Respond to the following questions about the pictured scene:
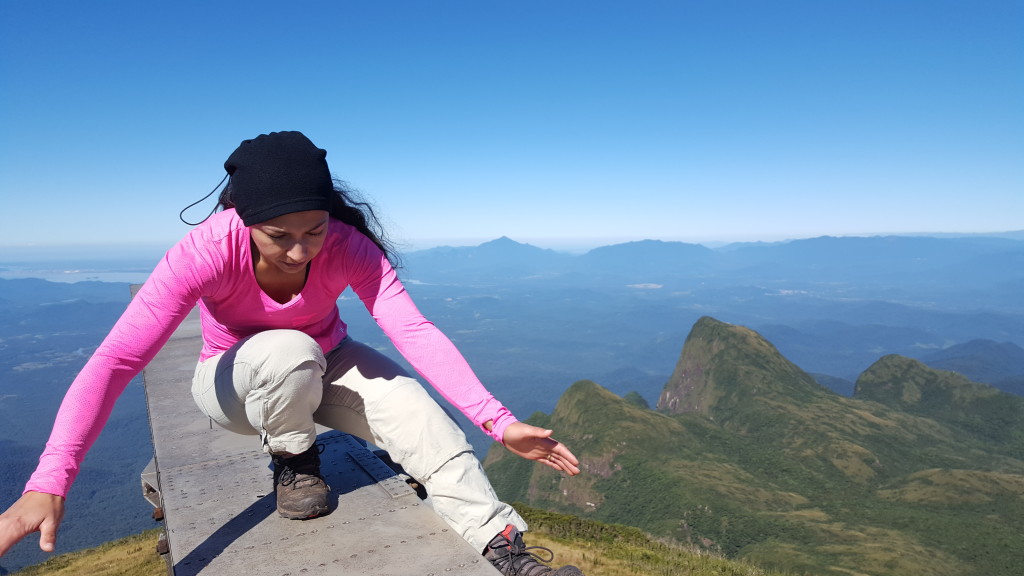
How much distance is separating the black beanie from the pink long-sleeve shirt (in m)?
0.32

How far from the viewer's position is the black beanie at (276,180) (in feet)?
8.71

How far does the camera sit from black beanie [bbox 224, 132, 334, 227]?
266 cm

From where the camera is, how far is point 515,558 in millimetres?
2998

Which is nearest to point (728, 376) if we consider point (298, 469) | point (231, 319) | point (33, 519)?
point (298, 469)

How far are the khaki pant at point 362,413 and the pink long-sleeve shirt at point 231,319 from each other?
0.20 meters

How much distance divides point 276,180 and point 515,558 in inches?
93.2

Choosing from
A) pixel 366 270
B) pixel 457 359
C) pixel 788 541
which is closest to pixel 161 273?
pixel 366 270

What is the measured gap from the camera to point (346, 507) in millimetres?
3572

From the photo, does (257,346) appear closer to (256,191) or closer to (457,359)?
(256,191)

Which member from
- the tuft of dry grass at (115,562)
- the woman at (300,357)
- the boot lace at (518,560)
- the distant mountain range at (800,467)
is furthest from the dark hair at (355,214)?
the distant mountain range at (800,467)

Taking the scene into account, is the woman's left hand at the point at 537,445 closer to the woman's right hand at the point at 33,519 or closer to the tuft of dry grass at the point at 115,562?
the woman's right hand at the point at 33,519

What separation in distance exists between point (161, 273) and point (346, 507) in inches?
73.9

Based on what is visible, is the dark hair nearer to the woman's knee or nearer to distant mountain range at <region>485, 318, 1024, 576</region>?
the woman's knee

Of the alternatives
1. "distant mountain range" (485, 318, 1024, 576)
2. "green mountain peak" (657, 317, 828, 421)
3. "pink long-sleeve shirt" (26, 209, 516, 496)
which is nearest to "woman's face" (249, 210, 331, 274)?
"pink long-sleeve shirt" (26, 209, 516, 496)
